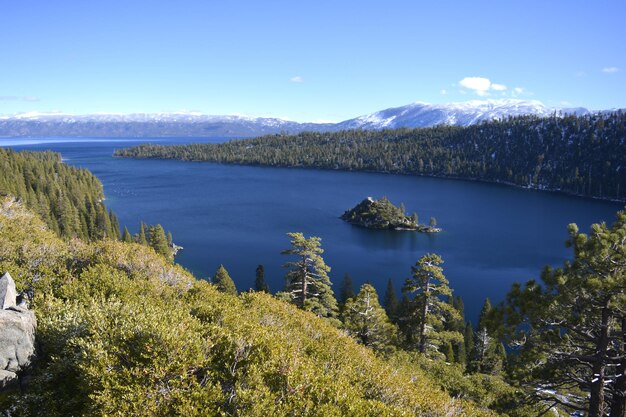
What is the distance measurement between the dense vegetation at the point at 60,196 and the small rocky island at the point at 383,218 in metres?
62.6

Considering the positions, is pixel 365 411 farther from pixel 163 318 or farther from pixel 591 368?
pixel 591 368

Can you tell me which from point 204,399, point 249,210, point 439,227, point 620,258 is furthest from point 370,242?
point 204,399

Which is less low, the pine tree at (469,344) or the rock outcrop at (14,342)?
the rock outcrop at (14,342)

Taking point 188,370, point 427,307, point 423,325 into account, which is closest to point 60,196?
point 427,307

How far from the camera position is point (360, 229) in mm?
112000

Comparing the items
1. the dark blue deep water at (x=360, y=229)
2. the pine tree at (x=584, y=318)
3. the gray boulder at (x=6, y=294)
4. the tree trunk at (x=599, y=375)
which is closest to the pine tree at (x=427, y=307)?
the pine tree at (x=584, y=318)

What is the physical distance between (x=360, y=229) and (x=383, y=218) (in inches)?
323

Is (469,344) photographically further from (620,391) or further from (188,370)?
(188,370)

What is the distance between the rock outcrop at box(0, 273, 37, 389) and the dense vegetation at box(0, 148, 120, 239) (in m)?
54.1

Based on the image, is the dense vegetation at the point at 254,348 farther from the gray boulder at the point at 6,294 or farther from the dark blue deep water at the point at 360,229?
the dark blue deep water at the point at 360,229

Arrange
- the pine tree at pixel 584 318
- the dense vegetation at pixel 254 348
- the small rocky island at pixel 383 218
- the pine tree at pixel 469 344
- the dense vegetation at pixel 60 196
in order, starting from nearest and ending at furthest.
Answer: the dense vegetation at pixel 254 348 < the pine tree at pixel 584 318 < the pine tree at pixel 469 344 < the dense vegetation at pixel 60 196 < the small rocky island at pixel 383 218

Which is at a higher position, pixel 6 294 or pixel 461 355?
pixel 6 294

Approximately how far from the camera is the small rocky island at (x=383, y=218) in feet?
374

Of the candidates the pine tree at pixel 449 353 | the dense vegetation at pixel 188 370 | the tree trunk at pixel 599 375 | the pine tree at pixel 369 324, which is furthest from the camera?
the pine tree at pixel 449 353
